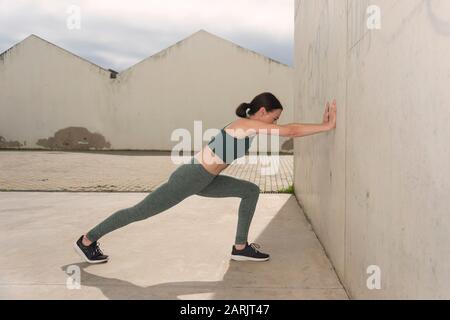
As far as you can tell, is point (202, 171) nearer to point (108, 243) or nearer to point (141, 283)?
point (141, 283)

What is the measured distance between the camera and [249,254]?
11.0ft

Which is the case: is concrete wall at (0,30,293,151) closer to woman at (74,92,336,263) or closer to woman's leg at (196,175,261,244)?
woman's leg at (196,175,261,244)

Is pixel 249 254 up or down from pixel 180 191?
down

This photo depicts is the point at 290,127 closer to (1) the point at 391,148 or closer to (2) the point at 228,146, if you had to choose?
(2) the point at 228,146

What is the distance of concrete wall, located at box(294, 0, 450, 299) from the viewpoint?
1346 mm

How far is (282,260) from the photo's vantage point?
340cm

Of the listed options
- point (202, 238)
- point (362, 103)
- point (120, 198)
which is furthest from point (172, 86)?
point (362, 103)

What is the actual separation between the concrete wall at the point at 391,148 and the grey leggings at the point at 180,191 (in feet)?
2.53

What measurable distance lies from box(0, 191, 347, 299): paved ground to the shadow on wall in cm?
1654

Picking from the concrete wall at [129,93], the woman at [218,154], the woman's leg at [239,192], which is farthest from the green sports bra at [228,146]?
the concrete wall at [129,93]

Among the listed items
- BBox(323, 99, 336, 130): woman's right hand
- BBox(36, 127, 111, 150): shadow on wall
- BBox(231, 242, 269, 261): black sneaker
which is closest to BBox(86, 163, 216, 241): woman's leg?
BBox(231, 242, 269, 261): black sneaker

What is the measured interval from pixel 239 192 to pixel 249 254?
50 centimetres

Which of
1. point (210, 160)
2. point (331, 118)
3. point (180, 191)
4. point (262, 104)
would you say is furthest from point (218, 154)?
point (331, 118)
